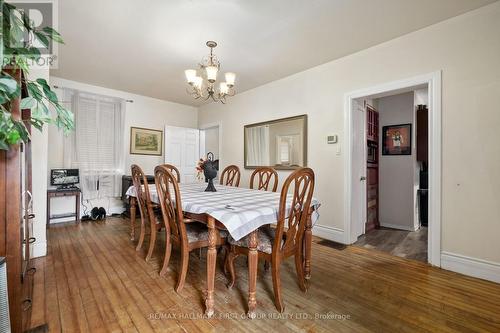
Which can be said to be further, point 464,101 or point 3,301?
point 464,101

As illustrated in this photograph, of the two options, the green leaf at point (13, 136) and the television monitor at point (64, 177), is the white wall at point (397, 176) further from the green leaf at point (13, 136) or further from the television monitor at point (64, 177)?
the television monitor at point (64, 177)

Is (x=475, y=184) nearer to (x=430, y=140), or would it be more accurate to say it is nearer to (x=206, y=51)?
(x=430, y=140)

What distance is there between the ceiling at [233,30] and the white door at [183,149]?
174 centimetres

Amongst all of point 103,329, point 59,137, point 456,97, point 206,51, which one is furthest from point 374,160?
point 59,137

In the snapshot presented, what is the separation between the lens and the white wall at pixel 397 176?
3.82 m

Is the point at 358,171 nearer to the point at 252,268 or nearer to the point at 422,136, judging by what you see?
the point at 422,136

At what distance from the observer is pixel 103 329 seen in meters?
1.42

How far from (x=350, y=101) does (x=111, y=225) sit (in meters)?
4.07

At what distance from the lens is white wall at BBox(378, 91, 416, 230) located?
3.82m

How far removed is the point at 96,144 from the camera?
427 cm

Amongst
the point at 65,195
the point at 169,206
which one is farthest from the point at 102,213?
the point at 169,206

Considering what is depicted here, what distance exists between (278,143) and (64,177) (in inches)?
142

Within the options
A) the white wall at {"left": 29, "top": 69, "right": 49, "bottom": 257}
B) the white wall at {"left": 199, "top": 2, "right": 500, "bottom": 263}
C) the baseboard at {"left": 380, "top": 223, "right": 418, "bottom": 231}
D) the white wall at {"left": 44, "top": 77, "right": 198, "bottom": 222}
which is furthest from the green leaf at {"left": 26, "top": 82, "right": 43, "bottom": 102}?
the baseboard at {"left": 380, "top": 223, "right": 418, "bottom": 231}

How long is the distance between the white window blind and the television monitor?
0.15 meters
